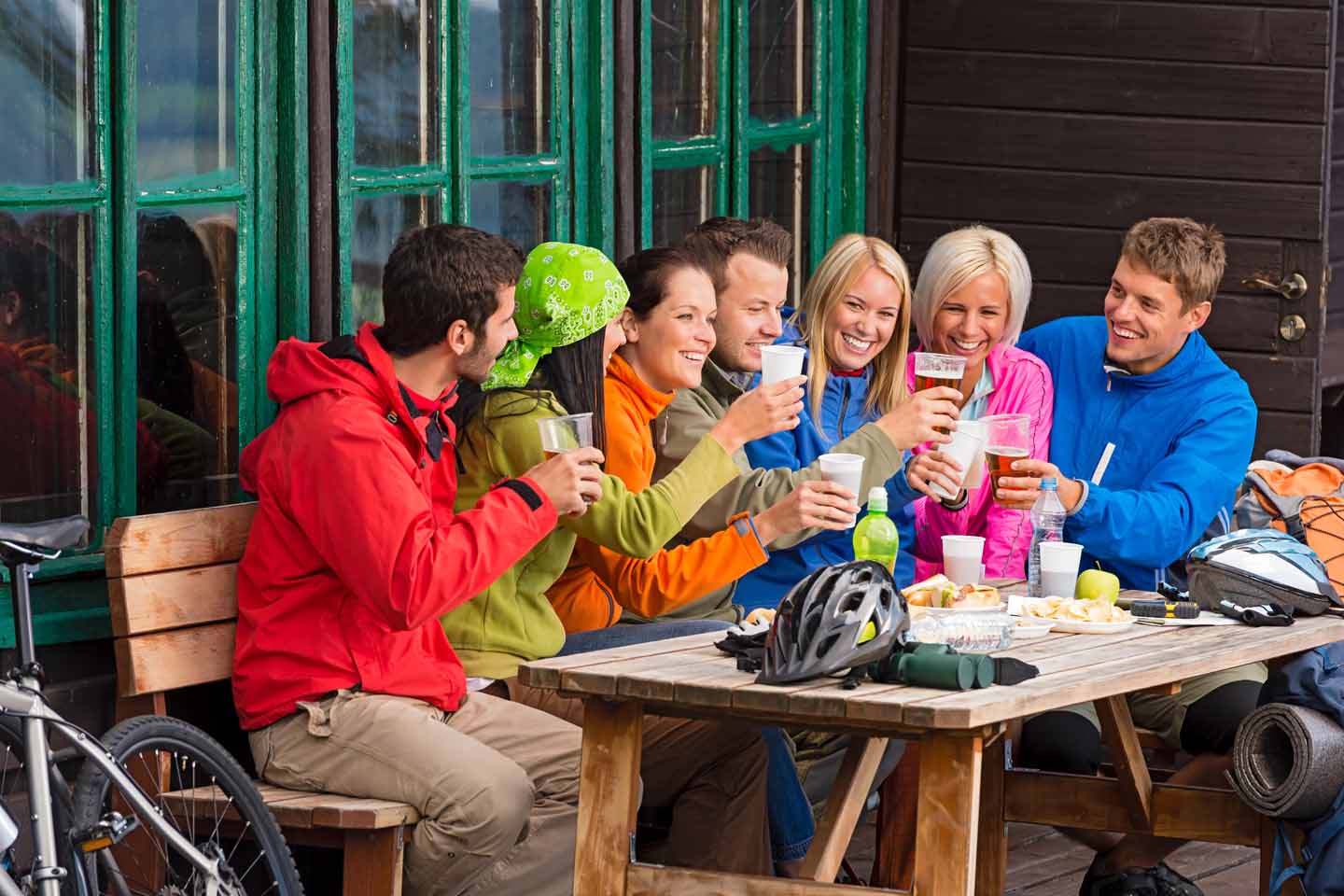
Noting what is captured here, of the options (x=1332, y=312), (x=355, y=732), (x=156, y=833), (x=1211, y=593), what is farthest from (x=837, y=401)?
(x=1332, y=312)

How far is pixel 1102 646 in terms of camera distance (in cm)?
390

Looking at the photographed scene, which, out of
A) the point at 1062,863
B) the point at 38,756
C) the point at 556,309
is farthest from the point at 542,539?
the point at 1062,863

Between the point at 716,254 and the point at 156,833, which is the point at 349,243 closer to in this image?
the point at 716,254

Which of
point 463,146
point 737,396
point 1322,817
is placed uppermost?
point 463,146

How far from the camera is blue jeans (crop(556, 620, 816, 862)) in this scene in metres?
4.36

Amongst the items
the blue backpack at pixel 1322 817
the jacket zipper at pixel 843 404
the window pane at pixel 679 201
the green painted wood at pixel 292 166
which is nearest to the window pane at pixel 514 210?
the window pane at pixel 679 201

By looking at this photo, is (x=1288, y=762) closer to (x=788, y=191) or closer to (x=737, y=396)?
(x=737, y=396)

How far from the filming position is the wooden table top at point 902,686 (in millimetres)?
3316

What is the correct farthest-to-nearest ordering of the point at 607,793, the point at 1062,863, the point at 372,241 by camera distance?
the point at 1062,863
the point at 372,241
the point at 607,793

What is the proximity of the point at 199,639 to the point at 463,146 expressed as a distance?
1.50 m

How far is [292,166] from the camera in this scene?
178 inches

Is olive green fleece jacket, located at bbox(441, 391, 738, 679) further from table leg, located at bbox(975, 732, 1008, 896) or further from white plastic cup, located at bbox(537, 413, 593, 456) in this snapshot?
table leg, located at bbox(975, 732, 1008, 896)

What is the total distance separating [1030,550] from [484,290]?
4.33 feet

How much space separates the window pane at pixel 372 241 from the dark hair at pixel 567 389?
0.60 m
